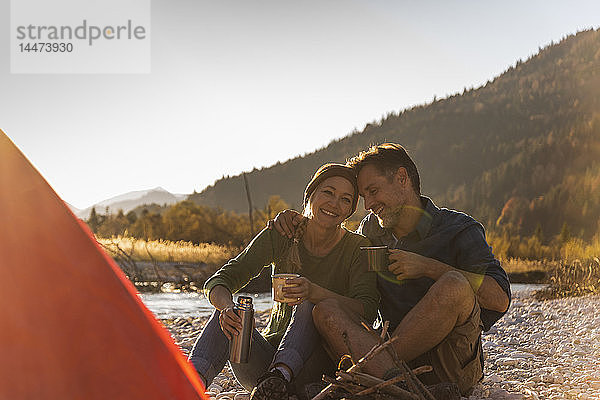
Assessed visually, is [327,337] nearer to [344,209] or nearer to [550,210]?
[344,209]

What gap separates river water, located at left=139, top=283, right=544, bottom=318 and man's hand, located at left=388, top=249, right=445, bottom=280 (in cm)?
516

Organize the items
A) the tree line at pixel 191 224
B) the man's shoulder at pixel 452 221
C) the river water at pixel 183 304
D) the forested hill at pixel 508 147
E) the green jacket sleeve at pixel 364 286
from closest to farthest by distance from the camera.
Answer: the green jacket sleeve at pixel 364 286 < the man's shoulder at pixel 452 221 < the river water at pixel 183 304 < the tree line at pixel 191 224 < the forested hill at pixel 508 147

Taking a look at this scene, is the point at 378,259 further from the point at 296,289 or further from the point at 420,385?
the point at 420,385

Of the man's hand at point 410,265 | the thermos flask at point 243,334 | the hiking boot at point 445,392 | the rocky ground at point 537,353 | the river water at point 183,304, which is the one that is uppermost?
the man's hand at point 410,265

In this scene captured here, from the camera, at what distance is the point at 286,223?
108 inches

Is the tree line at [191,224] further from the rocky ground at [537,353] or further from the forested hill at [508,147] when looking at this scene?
the forested hill at [508,147]

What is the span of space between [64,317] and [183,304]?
7504mm

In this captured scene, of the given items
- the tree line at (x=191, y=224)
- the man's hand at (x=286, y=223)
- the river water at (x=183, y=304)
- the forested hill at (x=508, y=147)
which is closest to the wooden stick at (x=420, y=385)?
the man's hand at (x=286, y=223)

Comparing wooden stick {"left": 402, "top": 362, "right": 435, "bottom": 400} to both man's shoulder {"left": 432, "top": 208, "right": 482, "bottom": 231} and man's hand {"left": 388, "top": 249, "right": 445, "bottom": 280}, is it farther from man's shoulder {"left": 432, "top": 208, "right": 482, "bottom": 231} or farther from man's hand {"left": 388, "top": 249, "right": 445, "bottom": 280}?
man's shoulder {"left": 432, "top": 208, "right": 482, "bottom": 231}

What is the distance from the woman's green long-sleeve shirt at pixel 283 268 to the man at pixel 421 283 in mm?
116

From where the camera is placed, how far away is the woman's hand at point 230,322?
7.43ft

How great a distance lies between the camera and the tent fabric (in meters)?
1.39

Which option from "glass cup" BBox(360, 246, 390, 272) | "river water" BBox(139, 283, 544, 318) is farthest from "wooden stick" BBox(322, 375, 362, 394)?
"river water" BBox(139, 283, 544, 318)

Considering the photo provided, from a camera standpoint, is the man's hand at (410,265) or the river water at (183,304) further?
the river water at (183,304)
